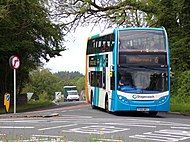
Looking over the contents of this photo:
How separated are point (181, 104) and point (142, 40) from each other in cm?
1027

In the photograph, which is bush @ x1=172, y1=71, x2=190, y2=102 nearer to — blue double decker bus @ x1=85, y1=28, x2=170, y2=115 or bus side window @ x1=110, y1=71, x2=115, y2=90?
blue double decker bus @ x1=85, y1=28, x2=170, y2=115

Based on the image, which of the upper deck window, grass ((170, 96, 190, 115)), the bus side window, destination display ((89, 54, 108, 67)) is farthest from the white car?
the upper deck window

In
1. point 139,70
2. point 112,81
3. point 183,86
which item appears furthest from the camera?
point 183,86

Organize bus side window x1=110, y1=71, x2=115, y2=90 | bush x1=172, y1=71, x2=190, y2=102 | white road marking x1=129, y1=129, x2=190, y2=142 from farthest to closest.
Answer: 1. bush x1=172, y1=71, x2=190, y2=102
2. bus side window x1=110, y1=71, x2=115, y2=90
3. white road marking x1=129, y1=129, x2=190, y2=142

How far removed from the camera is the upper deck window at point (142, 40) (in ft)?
88.0

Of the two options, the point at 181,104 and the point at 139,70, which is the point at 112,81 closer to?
the point at 139,70

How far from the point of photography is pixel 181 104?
1419 inches

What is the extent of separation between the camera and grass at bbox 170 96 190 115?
32.2 m

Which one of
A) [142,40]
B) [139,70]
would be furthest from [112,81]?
[142,40]

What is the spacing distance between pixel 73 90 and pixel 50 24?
54.0 meters

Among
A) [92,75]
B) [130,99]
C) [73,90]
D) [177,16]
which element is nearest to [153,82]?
[130,99]

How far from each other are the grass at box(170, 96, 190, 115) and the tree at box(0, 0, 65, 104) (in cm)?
1075

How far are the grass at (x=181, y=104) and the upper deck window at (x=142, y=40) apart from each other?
18.3ft

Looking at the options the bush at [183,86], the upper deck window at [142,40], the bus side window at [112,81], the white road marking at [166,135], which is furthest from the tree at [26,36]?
the white road marking at [166,135]
